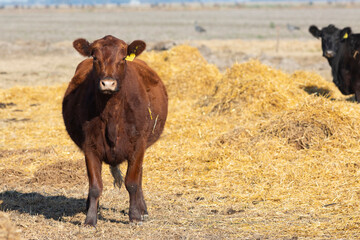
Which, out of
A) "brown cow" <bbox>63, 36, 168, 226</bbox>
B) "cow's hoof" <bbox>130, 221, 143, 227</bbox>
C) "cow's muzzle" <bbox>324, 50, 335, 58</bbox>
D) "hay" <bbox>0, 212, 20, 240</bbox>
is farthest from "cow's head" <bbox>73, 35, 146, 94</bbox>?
"cow's muzzle" <bbox>324, 50, 335, 58</bbox>

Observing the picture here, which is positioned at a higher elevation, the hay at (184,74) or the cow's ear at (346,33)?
the cow's ear at (346,33)

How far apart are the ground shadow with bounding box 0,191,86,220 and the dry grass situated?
1 centimetres

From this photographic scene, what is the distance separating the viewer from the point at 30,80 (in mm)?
18328

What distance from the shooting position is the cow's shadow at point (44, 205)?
6.21 metres

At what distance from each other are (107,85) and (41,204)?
6.89ft

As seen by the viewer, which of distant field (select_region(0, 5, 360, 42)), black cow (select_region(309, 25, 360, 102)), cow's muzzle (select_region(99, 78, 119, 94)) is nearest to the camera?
cow's muzzle (select_region(99, 78, 119, 94))

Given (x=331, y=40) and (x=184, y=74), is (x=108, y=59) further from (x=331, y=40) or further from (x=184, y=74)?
(x=331, y=40)

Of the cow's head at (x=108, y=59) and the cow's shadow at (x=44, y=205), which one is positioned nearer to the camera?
the cow's head at (x=108, y=59)

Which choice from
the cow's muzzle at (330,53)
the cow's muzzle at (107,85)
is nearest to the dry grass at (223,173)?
the cow's muzzle at (107,85)

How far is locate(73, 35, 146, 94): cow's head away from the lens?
5410 mm

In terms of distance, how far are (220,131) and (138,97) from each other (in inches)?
178

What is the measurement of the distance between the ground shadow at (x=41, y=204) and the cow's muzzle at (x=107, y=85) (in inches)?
64.9

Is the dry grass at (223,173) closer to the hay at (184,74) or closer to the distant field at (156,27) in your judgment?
the hay at (184,74)

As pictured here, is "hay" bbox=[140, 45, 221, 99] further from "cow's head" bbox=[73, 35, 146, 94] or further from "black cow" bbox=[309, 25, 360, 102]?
"cow's head" bbox=[73, 35, 146, 94]
